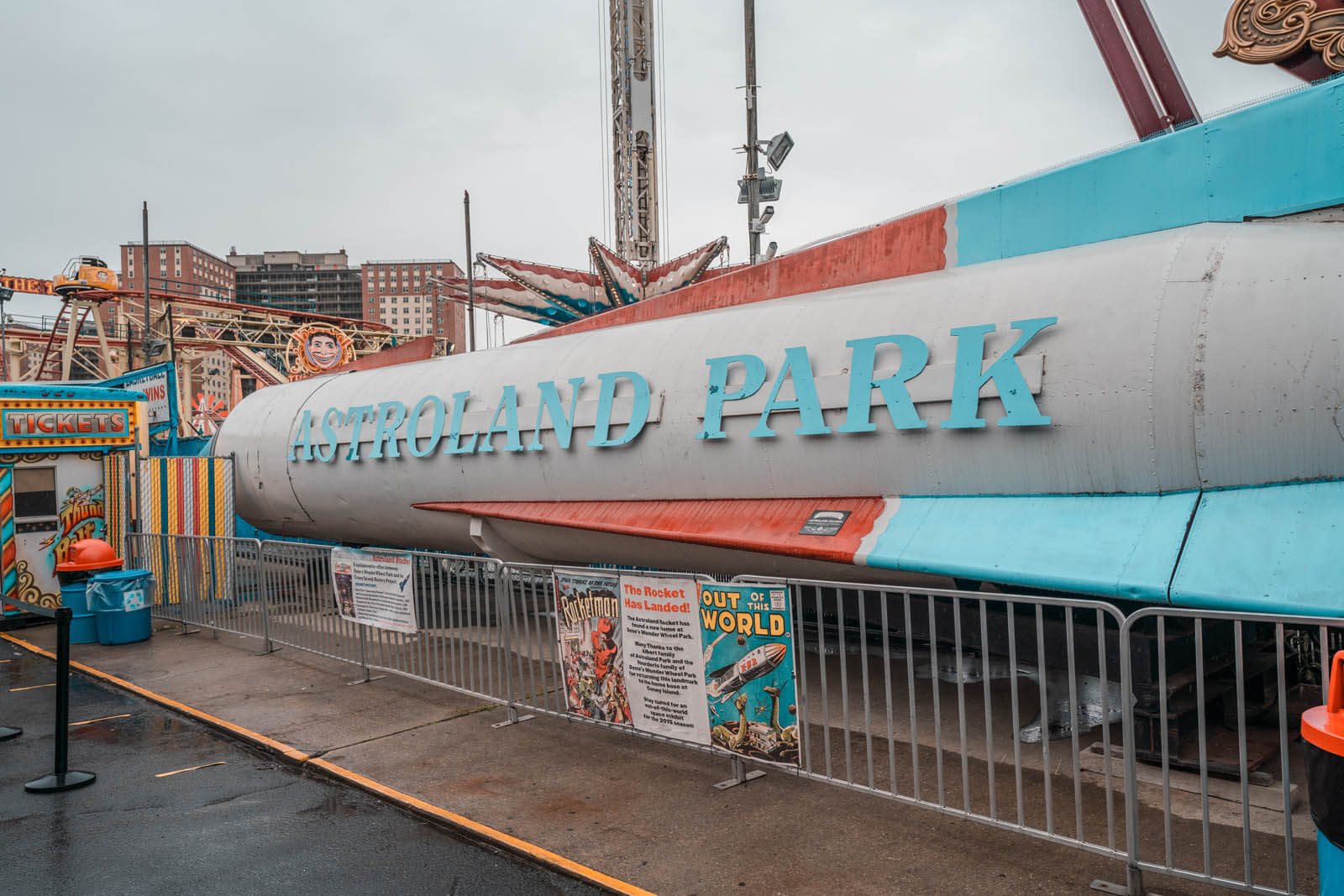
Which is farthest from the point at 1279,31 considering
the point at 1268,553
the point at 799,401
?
the point at 799,401

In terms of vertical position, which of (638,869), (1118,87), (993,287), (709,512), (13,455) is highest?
(1118,87)

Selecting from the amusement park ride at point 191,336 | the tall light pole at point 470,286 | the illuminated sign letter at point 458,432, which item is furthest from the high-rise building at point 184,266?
the illuminated sign letter at point 458,432

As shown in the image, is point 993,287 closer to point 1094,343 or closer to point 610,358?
point 1094,343

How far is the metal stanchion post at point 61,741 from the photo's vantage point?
22.3 ft

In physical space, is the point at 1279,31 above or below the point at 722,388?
above

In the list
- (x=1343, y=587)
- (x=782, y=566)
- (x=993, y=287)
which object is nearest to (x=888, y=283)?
(x=993, y=287)

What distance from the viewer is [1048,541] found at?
6348 mm

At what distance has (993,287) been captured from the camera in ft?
23.4

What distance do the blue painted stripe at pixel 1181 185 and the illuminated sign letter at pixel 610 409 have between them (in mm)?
3188

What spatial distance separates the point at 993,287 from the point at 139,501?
536 inches

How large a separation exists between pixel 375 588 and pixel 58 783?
9.75 feet

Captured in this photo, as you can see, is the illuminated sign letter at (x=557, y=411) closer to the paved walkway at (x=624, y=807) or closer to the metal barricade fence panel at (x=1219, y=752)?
the paved walkway at (x=624, y=807)

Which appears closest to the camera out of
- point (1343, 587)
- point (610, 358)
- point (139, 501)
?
point (1343, 587)

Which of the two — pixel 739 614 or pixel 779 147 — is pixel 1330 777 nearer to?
pixel 739 614
